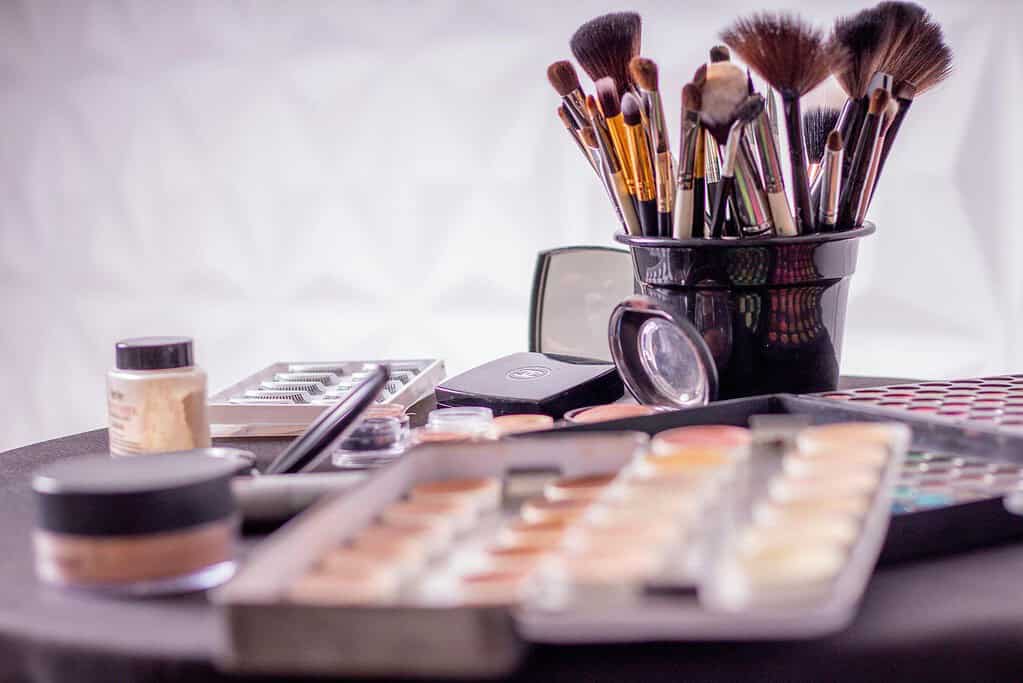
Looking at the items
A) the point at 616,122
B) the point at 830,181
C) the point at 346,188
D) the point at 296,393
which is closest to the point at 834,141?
the point at 830,181

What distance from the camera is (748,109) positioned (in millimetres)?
703

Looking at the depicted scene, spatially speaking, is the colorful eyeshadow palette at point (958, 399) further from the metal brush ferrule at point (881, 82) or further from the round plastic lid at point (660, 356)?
the metal brush ferrule at point (881, 82)

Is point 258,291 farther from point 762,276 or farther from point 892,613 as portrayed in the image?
point 892,613

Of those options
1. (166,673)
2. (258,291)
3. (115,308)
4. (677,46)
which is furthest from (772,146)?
(115,308)

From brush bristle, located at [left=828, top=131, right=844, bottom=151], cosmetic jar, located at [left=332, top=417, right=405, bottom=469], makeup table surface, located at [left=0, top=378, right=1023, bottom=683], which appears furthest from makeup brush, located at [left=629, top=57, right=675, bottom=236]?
makeup table surface, located at [left=0, top=378, right=1023, bottom=683]

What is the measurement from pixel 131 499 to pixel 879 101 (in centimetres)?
53

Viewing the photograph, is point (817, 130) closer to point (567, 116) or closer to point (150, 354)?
point (567, 116)

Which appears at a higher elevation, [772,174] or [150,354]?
[772,174]

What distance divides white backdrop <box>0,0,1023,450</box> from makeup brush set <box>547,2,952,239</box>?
0.47 m

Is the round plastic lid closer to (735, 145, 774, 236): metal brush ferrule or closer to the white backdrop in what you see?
(735, 145, 774, 236): metal brush ferrule

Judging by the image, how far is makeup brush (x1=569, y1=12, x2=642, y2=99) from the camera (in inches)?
31.5

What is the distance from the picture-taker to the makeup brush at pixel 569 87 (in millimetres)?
809

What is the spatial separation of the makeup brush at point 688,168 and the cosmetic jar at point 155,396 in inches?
12.4

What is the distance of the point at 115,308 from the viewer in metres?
1.86
